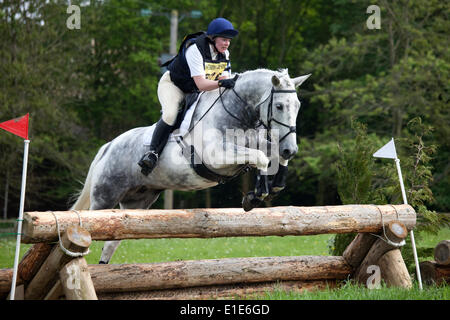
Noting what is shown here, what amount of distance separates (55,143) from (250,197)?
12.0 m

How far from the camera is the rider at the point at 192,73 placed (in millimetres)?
4816

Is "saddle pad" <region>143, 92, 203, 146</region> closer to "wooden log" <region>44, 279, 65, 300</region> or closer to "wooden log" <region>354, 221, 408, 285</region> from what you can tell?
"wooden log" <region>44, 279, 65, 300</region>

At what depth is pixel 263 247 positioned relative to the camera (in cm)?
1027

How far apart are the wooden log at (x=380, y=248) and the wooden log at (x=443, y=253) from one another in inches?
17.5

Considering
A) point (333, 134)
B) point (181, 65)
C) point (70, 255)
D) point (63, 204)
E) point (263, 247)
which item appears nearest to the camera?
point (70, 255)

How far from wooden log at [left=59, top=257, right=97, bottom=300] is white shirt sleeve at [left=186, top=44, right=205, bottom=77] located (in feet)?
6.04

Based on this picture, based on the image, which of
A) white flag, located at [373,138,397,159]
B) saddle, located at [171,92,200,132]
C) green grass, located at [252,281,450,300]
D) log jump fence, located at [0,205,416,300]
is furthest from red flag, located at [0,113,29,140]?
white flag, located at [373,138,397,159]

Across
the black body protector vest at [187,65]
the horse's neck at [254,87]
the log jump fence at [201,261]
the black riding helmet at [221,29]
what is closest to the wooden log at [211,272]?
the log jump fence at [201,261]

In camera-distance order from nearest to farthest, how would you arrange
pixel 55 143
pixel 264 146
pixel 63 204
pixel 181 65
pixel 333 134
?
pixel 264 146
pixel 181 65
pixel 55 143
pixel 333 134
pixel 63 204

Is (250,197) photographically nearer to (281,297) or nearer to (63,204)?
(281,297)

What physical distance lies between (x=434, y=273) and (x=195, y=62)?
10.1ft

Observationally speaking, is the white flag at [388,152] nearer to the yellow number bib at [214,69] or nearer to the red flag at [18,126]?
the yellow number bib at [214,69]

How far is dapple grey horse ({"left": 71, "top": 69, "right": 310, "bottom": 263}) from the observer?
178 inches

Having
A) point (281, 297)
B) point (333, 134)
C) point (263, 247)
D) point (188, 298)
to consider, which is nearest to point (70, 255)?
A: point (188, 298)
